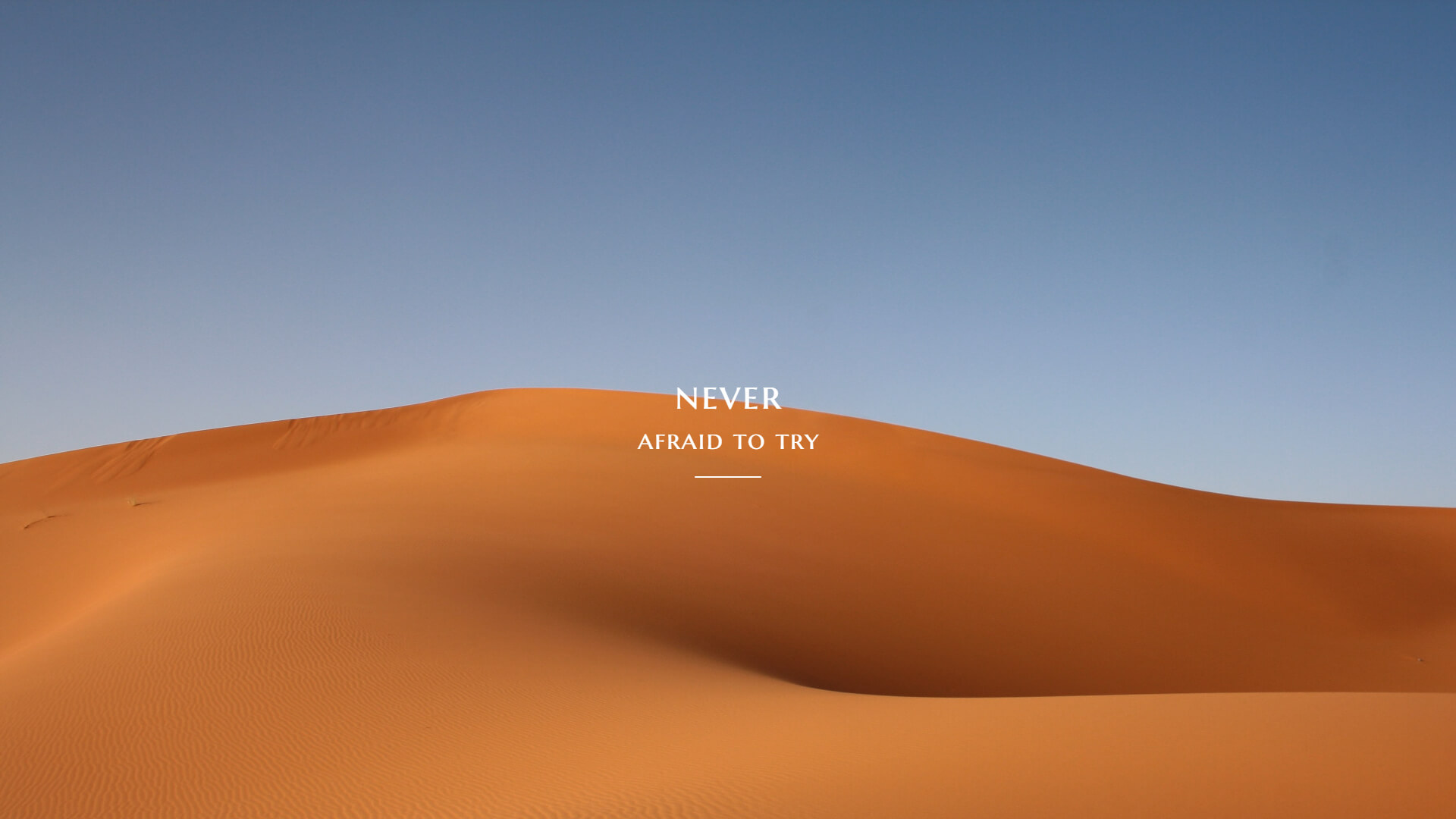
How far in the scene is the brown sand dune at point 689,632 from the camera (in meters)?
5.28

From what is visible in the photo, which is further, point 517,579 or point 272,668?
point 517,579

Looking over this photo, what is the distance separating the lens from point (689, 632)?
1048 cm

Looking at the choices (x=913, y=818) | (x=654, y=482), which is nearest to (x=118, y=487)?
(x=654, y=482)

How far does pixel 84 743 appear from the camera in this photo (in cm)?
603

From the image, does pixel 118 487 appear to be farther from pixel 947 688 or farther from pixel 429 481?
pixel 947 688

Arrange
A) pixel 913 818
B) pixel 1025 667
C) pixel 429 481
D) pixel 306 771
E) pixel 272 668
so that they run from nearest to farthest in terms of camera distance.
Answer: pixel 913 818 < pixel 306 771 < pixel 272 668 < pixel 1025 667 < pixel 429 481

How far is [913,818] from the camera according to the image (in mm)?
4500

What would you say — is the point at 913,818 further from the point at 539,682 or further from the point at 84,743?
the point at 84,743

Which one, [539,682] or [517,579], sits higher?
[517,579]

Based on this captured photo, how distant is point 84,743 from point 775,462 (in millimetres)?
16673

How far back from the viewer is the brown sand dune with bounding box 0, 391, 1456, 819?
528cm

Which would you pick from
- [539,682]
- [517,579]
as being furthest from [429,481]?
[539,682]

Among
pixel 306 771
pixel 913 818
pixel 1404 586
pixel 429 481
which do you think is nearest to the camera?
pixel 913 818

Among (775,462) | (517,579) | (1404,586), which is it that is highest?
(775,462)
